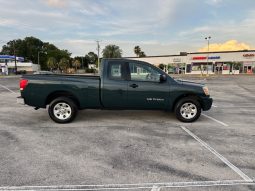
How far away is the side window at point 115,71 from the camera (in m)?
7.21

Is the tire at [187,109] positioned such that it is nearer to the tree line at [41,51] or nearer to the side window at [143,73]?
the side window at [143,73]

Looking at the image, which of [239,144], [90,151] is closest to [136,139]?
[90,151]

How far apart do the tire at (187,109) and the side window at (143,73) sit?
3.28ft

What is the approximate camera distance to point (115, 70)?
7.25 meters

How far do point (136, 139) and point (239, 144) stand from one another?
226 centimetres

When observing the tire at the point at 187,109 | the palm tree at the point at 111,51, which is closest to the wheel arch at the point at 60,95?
the tire at the point at 187,109

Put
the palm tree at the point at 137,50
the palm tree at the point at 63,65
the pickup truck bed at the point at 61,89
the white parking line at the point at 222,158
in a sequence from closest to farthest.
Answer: the white parking line at the point at 222,158, the pickup truck bed at the point at 61,89, the palm tree at the point at 63,65, the palm tree at the point at 137,50

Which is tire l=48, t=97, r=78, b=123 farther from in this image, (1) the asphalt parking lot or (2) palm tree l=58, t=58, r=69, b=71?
(2) palm tree l=58, t=58, r=69, b=71

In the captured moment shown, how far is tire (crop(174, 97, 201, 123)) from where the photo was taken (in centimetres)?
736

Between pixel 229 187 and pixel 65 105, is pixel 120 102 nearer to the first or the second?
pixel 65 105

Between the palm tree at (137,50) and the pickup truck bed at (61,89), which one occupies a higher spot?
the palm tree at (137,50)

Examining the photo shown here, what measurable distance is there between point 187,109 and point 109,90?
2.34 metres

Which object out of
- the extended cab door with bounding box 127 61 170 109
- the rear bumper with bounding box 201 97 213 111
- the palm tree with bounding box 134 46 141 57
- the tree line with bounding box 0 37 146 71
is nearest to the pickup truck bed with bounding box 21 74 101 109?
the extended cab door with bounding box 127 61 170 109

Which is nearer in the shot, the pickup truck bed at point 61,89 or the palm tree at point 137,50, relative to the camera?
the pickup truck bed at point 61,89
